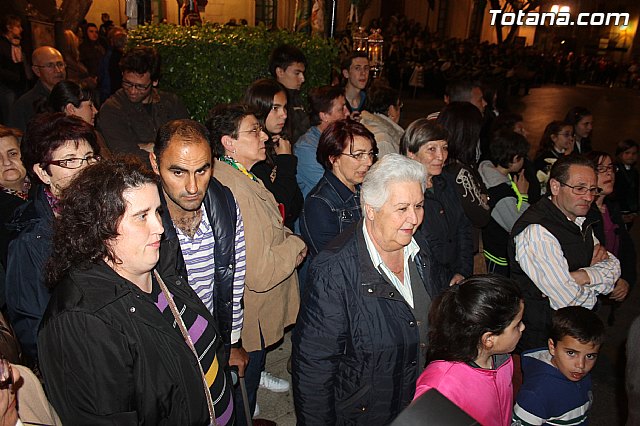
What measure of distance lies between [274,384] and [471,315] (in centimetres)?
215

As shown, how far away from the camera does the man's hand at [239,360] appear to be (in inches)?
111

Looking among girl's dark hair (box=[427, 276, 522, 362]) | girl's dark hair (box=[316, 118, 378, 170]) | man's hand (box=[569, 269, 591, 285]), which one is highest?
girl's dark hair (box=[316, 118, 378, 170])

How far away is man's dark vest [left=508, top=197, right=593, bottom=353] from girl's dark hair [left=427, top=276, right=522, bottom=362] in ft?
3.92

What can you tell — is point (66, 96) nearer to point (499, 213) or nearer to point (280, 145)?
point (280, 145)

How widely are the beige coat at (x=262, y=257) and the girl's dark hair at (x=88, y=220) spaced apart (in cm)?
102

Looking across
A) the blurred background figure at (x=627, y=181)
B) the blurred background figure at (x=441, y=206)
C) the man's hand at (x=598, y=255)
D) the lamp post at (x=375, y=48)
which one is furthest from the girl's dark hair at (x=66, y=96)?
the lamp post at (x=375, y=48)

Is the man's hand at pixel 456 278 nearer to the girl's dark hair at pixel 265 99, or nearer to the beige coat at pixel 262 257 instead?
the beige coat at pixel 262 257

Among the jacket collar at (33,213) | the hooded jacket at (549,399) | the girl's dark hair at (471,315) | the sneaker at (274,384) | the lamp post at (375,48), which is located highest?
the lamp post at (375,48)

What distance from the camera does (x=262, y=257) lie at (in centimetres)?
291

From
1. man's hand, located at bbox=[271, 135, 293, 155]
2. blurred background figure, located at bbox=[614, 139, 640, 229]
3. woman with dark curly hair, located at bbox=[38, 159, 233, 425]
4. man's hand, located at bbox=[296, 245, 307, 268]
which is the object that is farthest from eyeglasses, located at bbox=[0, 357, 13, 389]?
blurred background figure, located at bbox=[614, 139, 640, 229]

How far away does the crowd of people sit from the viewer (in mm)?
1813

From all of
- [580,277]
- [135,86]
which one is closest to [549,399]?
[580,277]

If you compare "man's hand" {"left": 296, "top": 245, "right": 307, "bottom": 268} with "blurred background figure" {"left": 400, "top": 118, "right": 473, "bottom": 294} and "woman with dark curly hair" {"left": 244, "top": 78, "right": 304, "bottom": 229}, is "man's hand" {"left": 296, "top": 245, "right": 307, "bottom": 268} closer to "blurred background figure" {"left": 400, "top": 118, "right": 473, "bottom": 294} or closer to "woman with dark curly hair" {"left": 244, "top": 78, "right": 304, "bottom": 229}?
"woman with dark curly hair" {"left": 244, "top": 78, "right": 304, "bottom": 229}

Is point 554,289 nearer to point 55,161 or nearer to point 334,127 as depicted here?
point 334,127
